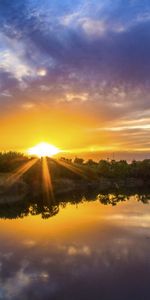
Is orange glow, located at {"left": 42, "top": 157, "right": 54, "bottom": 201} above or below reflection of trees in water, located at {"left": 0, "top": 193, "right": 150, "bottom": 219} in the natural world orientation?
above

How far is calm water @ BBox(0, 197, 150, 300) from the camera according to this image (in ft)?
52.5

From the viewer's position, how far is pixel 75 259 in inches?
838

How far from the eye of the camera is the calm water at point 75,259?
16.0 metres

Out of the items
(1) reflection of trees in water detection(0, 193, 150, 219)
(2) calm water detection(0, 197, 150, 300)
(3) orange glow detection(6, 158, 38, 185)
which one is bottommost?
(1) reflection of trees in water detection(0, 193, 150, 219)

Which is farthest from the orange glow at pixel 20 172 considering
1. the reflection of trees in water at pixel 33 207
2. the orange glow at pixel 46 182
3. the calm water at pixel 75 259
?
the calm water at pixel 75 259

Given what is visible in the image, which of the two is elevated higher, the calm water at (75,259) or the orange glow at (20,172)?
the orange glow at (20,172)

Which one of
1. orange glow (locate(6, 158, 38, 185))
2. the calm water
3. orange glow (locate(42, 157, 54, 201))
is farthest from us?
orange glow (locate(42, 157, 54, 201))

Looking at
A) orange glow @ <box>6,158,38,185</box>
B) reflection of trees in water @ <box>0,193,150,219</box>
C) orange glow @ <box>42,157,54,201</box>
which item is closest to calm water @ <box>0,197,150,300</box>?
reflection of trees in water @ <box>0,193,150,219</box>

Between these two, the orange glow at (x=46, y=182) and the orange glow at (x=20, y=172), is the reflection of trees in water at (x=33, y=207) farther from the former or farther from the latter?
the orange glow at (x=46, y=182)

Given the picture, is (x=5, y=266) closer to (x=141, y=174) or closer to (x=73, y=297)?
(x=73, y=297)

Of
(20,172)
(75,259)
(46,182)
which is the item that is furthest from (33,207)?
(75,259)

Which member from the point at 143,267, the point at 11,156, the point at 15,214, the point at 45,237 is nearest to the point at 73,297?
the point at 143,267

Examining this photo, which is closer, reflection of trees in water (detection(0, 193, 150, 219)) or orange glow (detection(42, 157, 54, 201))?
reflection of trees in water (detection(0, 193, 150, 219))

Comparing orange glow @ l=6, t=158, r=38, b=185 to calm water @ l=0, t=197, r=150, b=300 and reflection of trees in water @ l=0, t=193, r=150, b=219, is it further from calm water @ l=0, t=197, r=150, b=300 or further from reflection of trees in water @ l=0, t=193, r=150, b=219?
calm water @ l=0, t=197, r=150, b=300
